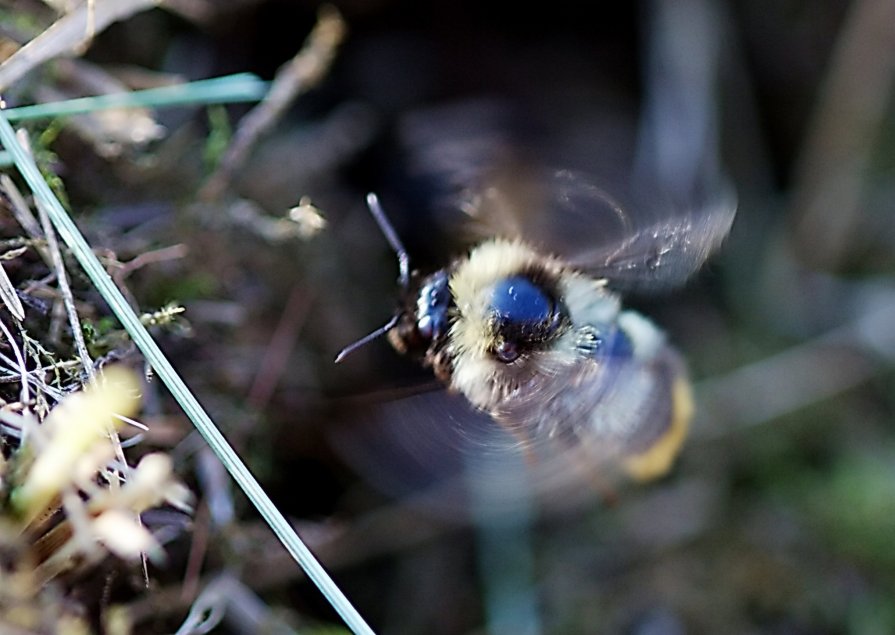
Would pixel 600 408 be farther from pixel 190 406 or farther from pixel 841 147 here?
pixel 841 147

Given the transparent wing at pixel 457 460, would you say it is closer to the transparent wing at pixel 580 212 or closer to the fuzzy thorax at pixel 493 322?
the fuzzy thorax at pixel 493 322

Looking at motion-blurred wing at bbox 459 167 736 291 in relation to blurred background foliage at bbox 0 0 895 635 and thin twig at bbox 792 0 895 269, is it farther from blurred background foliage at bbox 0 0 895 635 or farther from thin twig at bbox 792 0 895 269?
thin twig at bbox 792 0 895 269

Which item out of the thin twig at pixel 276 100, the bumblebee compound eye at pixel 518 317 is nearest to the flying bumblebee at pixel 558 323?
the bumblebee compound eye at pixel 518 317

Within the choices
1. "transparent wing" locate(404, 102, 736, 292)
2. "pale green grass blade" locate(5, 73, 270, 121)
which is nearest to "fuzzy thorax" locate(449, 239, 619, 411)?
"transparent wing" locate(404, 102, 736, 292)

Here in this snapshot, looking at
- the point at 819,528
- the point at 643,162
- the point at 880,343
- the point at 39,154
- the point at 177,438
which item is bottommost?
the point at 819,528

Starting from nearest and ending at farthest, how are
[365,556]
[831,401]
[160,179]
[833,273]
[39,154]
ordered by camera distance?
[39,154], [160,179], [365,556], [831,401], [833,273]

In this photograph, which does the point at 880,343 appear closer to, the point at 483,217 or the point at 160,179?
the point at 483,217

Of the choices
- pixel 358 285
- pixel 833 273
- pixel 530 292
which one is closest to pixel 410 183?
pixel 358 285
